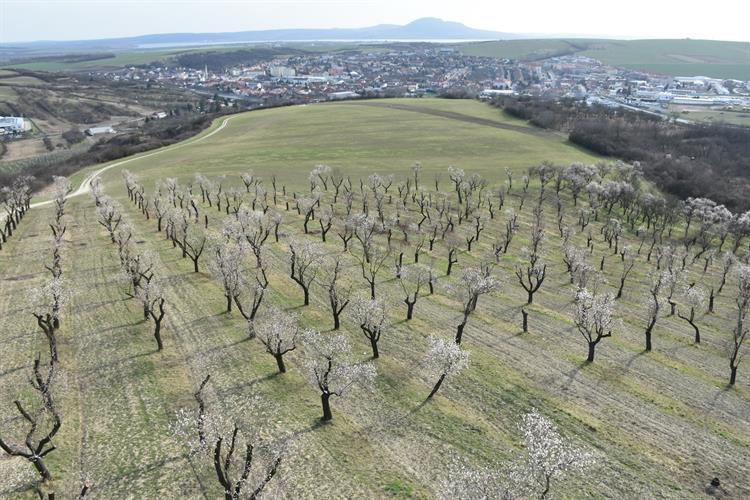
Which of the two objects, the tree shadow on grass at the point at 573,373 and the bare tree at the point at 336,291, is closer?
the tree shadow on grass at the point at 573,373

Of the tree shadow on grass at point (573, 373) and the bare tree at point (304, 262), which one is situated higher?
the bare tree at point (304, 262)

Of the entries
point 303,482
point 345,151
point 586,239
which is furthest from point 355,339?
point 345,151

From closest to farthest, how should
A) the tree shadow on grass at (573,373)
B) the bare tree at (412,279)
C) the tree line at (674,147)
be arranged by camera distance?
the tree shadow on grass at (573,373)
the bare tree at (412,279)
the tree line at (674,147)

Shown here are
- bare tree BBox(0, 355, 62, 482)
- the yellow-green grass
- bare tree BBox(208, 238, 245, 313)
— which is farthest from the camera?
the yellow-green grass

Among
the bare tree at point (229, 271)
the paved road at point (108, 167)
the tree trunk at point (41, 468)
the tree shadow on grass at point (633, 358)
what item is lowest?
the tree shadow on grass at point (633, 358)

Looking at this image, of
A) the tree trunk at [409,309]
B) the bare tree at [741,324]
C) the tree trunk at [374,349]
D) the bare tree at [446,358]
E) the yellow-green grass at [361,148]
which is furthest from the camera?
the yellow-green grass at [361,148]

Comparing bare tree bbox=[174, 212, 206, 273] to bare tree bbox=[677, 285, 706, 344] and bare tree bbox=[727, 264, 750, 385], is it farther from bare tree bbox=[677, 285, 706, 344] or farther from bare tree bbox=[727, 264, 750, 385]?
bare tree bbox=[727, 264, 750, 385]

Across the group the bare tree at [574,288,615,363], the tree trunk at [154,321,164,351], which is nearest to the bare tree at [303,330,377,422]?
the tree trunk at [154,321,164,351]

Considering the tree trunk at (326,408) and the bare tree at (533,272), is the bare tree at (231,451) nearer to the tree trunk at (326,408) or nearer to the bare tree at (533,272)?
the tree trunk at (326,408)

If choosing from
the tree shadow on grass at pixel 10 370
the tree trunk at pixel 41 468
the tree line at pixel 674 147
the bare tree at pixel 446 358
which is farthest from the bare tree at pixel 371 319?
the tree line at pixel 674 147
